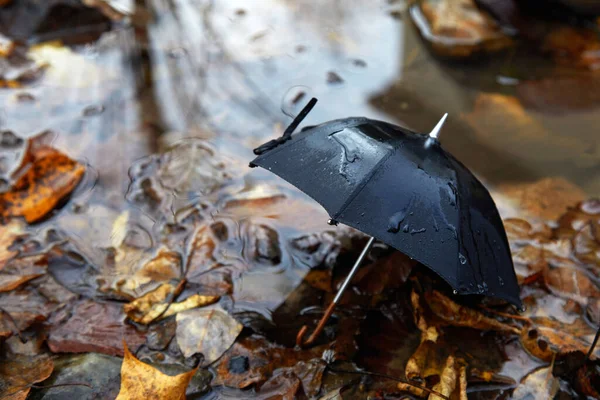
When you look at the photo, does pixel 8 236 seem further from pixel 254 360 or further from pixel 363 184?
pixel 363 184

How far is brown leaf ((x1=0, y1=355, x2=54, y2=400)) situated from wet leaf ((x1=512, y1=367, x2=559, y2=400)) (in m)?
1.96

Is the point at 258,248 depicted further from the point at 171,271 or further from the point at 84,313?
the point at 84,313

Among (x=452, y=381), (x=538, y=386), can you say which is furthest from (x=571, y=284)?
(x=452, y=381)

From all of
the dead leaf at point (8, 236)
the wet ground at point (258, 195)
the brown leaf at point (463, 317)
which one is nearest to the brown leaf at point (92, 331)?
the wet ground at point (258, 195)

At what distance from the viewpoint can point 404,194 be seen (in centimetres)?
169

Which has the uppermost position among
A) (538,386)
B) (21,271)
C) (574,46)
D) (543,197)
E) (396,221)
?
(396,221)

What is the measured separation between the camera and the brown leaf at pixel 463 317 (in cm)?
228

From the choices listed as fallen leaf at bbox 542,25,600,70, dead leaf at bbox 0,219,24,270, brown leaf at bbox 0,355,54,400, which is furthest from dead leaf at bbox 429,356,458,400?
fallen leaf at bbox 542,25,600,70

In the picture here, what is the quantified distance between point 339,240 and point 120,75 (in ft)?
7.91

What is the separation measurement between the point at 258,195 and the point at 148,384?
133cm

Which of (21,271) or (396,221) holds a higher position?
(396,221)

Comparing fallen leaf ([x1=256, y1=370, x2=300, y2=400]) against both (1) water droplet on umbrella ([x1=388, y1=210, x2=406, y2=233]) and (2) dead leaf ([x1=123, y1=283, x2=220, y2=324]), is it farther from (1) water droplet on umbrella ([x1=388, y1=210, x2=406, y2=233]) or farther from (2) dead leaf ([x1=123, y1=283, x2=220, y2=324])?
(1) water droplet on umbrella ([x1=388, y1=210, x2=406, y2=233])

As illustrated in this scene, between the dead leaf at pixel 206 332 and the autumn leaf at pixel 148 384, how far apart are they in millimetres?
262

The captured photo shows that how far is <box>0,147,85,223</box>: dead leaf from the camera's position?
262 cm
